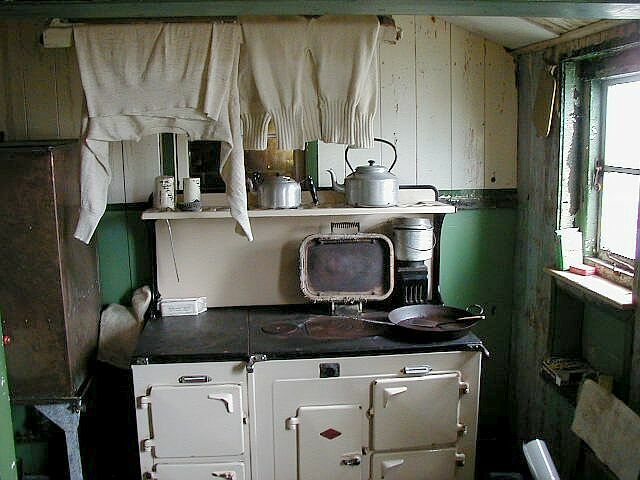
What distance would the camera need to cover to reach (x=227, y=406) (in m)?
2.61

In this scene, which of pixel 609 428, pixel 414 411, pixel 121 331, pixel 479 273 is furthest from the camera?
pixel 479 273

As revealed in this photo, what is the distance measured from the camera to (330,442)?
2.69m

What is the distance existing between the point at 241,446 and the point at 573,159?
1.81 meters

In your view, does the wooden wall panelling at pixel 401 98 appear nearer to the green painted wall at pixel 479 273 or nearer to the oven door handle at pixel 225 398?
the green painted wall at pixel 479 273

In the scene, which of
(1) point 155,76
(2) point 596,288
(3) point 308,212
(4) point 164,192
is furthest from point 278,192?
(2) point 596,288

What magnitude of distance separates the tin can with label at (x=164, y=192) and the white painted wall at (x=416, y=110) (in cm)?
18

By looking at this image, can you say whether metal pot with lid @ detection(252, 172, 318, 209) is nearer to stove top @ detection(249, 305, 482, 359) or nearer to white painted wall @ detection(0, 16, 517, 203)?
white painted wall @ detection(0, 16, 517, 203)

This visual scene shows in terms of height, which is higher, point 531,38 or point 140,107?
point 531,38

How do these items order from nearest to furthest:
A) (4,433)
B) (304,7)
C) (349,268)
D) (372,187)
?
(4,433)
(304,7)
(372,187)
(349,268)

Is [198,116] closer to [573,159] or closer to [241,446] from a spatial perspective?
[241,446]

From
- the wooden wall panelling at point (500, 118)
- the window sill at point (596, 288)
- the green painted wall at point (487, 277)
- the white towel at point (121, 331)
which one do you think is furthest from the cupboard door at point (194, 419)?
the wooden wall panelling at point (500, 118)

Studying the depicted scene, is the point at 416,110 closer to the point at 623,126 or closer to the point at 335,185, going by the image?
the point at 335,185

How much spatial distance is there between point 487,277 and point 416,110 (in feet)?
2.95

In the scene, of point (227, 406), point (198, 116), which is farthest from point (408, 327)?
point (198, 116)
